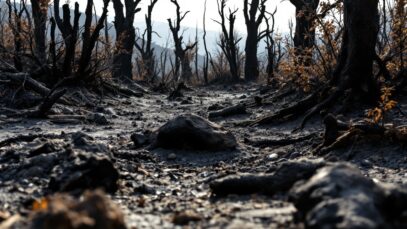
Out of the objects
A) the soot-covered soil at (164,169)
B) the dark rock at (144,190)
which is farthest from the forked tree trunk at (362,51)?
the dark rock at (144,190)

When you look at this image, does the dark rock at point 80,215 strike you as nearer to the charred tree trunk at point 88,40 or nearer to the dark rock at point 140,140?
the dark rock at point 140,140

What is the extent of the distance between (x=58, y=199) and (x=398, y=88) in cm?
659

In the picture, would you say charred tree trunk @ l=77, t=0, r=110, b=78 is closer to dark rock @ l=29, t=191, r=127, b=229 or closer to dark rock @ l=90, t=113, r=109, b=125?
dark rock @ l=90, t=113, r=109, b=125

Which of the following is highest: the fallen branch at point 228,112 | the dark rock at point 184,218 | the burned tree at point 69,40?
the burned tree at point 69,40

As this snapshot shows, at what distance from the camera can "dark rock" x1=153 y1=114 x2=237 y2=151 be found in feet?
18.7

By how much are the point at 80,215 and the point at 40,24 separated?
11.5m

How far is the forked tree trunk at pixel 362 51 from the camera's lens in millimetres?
7035

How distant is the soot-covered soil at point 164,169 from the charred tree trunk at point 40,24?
4987 mm

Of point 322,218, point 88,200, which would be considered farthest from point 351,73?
point 88,200

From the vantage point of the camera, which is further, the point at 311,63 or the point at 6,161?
the point at 311,63

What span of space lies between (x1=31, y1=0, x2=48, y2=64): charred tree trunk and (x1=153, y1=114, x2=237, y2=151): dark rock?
6341 millimetres

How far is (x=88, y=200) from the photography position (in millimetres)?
1967

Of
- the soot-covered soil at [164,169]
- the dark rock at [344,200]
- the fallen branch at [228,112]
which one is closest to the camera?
the dark rock at [344,200]

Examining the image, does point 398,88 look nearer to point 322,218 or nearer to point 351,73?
point 351,73
